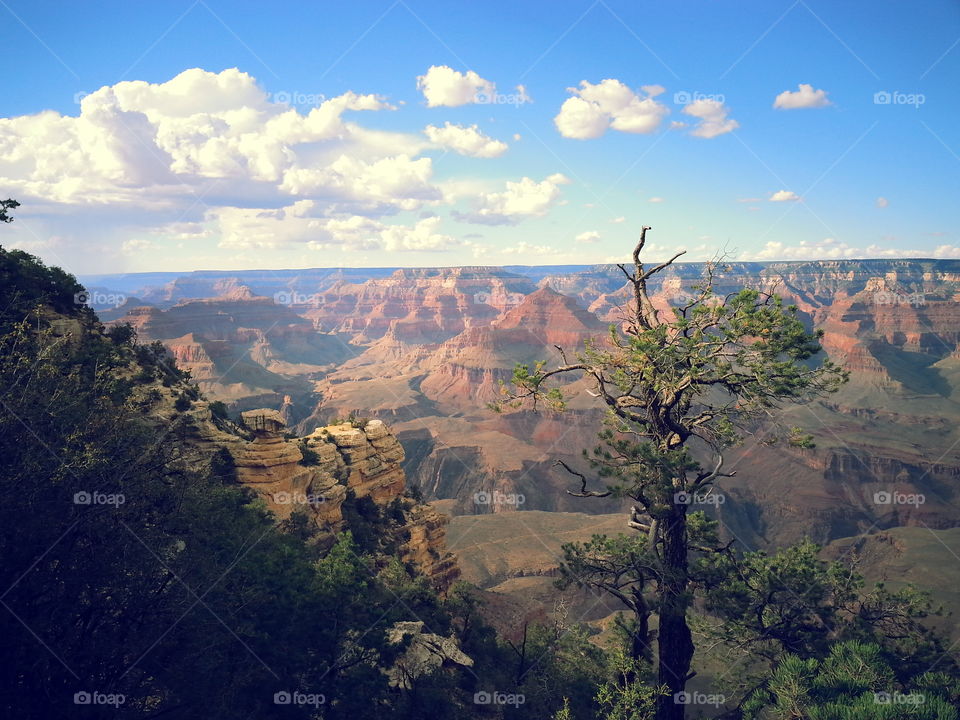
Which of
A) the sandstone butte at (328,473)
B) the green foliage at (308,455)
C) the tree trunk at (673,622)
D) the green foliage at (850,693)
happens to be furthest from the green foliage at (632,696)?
the green foliage at (308,455)

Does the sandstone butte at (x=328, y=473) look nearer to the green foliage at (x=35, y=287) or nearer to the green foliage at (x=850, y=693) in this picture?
the green foliage at (x=35, y=287)

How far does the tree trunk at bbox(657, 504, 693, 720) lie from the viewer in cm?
1448

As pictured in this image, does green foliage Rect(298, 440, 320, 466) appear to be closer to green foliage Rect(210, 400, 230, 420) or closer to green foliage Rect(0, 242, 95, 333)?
green foliage Rect(210, 400, 230, 420)

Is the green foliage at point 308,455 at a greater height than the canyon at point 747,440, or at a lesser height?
greater

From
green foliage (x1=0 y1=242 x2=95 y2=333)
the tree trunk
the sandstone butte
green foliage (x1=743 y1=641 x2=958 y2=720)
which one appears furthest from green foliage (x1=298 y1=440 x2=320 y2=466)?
green foliage (x1=743 y1=641 x2=958 y2=720)

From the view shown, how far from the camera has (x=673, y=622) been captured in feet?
48.3

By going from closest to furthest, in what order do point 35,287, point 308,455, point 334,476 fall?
1. point 35,287
2. point 308,455
3. point 334,476

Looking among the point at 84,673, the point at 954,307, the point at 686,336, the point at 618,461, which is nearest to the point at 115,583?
the point at 84,673

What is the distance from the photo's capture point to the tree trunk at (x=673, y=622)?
1448 centimetres

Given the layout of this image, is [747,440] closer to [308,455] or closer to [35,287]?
[308,455]

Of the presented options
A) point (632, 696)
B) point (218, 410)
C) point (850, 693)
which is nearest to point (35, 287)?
point (218, 410)

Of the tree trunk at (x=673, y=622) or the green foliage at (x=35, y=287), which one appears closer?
the tree trunk at (x=673, y=622)

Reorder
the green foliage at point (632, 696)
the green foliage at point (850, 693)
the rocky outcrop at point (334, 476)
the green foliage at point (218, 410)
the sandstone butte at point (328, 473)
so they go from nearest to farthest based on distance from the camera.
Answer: the green foliage at point (850, 693), the green foliage at point (632, 696), the sandstone butte at point (328, 473), the rocky outcrop at point (334, 476), the green foliage at point (218, 410)

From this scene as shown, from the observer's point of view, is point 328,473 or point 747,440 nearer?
point 328,473
